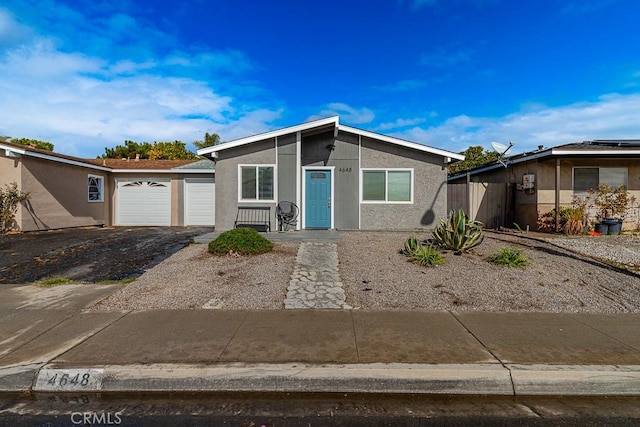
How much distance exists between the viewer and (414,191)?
13.4 meters

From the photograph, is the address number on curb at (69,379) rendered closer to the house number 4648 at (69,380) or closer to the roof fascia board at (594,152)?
the house number 4648 at (69,380)

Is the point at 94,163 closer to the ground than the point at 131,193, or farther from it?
farther from it

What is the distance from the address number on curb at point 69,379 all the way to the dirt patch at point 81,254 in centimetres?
440

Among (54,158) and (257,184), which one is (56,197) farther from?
(257,184)

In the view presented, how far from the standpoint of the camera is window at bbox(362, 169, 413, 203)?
1348 centimetres

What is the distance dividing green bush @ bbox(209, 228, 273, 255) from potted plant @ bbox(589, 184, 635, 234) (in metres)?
12.0

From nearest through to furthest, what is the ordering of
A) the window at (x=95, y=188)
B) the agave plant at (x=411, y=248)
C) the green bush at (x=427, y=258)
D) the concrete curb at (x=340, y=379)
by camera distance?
the concrete curb at (x=340, y=379), the green bush at (x=427, y=258), the agave plant at (x=411, y=248), the window at (x=95, y=188)

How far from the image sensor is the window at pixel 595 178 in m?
13.8

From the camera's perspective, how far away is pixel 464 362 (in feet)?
12.3

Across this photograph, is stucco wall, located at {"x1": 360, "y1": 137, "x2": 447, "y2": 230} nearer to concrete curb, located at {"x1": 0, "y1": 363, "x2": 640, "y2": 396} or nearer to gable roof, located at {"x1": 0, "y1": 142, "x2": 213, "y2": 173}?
gable roof, located at {"x1": 0, "y1": 142, "x2": 213, "y2": 173}

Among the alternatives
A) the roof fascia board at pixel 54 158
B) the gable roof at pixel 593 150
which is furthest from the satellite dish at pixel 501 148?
the roof fascia board at pixel 54 158

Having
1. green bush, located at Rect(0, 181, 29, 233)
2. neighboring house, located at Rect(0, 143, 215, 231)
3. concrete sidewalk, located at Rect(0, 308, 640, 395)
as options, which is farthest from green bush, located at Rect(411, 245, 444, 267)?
green bush, located at Rect(0, 181, 29, 233)

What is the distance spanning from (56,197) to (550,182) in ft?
66.8
